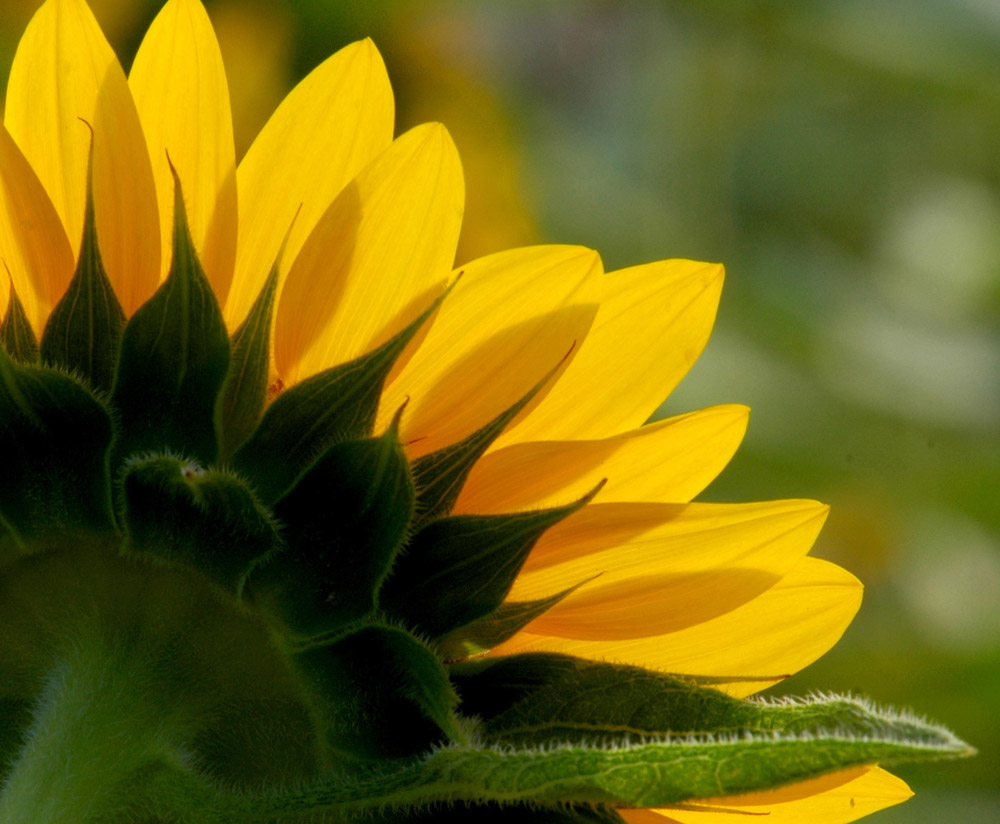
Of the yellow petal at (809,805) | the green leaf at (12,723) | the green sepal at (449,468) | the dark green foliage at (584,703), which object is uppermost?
the green sepal at (449,468)

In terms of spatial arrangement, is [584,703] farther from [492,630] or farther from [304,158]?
[304,158]

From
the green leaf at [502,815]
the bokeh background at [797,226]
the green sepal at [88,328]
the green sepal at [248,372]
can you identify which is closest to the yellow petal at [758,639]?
the green leaf at [502,815]

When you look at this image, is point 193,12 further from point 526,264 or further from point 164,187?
point 526,264

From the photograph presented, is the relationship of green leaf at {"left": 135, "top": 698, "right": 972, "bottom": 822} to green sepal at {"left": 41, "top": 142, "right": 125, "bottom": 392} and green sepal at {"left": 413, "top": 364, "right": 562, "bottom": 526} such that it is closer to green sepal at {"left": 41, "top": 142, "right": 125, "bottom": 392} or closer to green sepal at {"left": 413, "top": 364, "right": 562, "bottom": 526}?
green sepal at {"left": 413, "top": 364, "right": 562, "bottom": 526}

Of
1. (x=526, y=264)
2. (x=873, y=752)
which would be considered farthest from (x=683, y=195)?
(x=873, y=752)

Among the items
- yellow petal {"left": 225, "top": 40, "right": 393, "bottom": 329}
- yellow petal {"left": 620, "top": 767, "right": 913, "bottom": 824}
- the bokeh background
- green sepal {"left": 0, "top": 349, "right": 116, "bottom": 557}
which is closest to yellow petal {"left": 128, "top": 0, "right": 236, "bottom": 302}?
yellow petal {"left": 225, "top": 40, "right": 393, "bottom": 329}

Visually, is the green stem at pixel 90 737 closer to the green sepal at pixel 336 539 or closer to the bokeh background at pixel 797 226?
the green sepal at pixel 336 539

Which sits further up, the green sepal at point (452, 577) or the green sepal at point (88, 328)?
the green sepal at point (88, 328)
